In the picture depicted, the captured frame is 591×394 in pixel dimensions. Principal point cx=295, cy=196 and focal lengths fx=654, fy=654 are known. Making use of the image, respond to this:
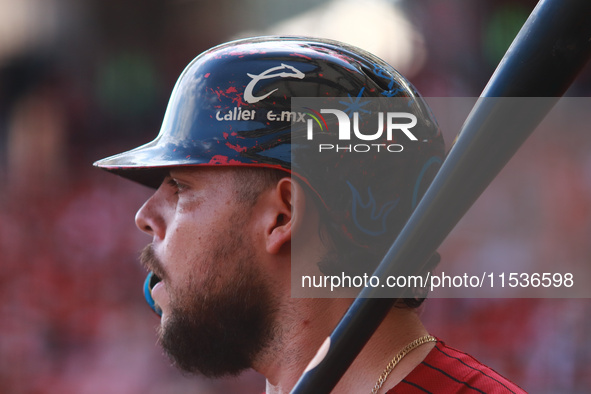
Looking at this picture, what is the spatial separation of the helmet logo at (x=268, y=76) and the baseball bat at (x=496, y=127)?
2.68 feet

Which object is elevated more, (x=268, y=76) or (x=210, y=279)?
(x=268, y=76)

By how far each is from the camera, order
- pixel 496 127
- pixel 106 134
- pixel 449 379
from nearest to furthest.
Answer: pixel 496 127
pixel 449 379
pixel 106 134

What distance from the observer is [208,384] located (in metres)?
6.20

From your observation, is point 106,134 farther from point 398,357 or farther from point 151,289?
point 398,357

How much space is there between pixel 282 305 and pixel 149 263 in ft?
1.47

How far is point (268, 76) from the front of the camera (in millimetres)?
1866

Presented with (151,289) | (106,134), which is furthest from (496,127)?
(106,134)

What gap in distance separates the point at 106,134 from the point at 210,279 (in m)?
5.23

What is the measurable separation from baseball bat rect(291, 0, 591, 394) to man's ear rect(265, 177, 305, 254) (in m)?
0.63

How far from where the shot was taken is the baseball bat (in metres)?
0.96

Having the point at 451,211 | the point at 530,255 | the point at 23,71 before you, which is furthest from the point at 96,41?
the point at 451,211

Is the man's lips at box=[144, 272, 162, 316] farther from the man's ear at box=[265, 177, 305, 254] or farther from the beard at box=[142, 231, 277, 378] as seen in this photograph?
the man's ear at box=[265, 177, 305, 254]

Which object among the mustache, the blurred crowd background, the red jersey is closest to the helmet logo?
the mustache

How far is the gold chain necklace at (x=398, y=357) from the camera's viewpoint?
1.70m
